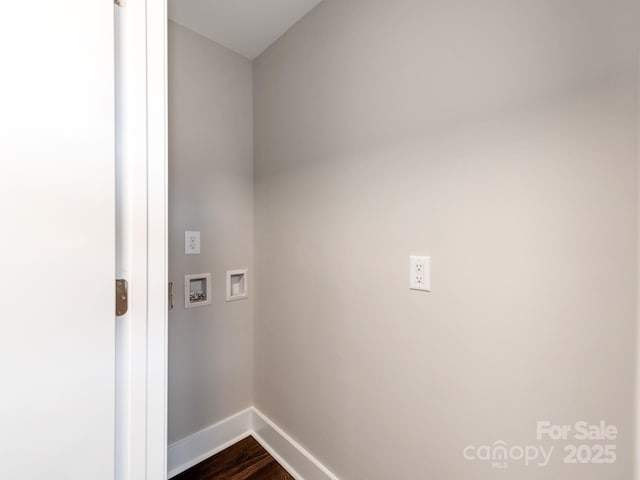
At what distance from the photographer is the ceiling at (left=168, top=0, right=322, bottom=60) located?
1.36 m

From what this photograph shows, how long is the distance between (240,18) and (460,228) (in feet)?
5.32

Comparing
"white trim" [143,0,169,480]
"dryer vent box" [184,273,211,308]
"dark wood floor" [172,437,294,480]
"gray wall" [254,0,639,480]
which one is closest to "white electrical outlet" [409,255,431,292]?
"gray wall" [254,0,639,480]

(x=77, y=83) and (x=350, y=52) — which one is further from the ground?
(x=350, y=52)

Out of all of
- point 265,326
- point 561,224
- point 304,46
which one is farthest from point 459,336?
point 304,46

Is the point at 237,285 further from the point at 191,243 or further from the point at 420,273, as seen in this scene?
the point at 420,273

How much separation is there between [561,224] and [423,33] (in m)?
0.81

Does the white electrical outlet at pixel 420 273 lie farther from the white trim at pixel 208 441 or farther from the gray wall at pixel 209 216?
the white trim at pixel 208 441

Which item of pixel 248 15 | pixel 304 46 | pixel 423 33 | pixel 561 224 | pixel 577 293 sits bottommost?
pixel 577 293

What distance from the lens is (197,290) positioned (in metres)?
1.59

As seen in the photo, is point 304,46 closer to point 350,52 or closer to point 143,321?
point 350,52

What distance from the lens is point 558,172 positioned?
0.71m

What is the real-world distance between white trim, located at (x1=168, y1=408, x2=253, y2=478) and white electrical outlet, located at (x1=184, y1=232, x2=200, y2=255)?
1104mm

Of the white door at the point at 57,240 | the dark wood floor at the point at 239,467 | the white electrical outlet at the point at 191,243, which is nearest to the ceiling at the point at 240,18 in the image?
the white door at the point at 57,240

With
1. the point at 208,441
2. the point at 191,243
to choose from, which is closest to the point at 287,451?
the point at 208,441
